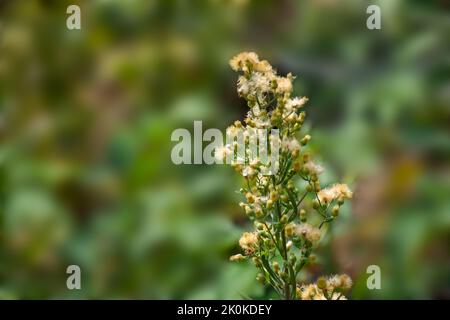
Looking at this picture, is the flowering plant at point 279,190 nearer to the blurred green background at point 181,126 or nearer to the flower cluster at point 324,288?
the flower cluster at point 324,288

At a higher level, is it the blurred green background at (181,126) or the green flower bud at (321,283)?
the blurred green background at (181,126)

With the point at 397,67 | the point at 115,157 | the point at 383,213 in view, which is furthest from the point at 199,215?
the point at 397,67

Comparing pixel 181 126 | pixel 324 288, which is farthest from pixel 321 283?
pixel 181 126

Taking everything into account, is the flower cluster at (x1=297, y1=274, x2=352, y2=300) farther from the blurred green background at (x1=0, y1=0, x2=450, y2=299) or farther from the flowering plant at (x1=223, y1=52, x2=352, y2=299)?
the blurred green background at (x1=0, y1=0, x2=450, y2=299)

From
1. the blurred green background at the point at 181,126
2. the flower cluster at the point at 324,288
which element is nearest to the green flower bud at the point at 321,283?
the flower cluster at the point at 324,288

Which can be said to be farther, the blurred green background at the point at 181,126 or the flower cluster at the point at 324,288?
the blurred green background at the point at 181,126

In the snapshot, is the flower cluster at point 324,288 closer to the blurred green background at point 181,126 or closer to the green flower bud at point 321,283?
the green flower bud at point 321,283

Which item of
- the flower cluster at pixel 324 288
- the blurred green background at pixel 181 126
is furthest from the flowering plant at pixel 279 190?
the blurred green background at pixel 181 126

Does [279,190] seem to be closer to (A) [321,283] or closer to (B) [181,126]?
(A) [321,283]
